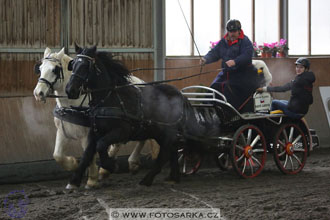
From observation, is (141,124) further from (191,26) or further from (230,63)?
(191,26)

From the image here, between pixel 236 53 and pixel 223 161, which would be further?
pixel 223 161

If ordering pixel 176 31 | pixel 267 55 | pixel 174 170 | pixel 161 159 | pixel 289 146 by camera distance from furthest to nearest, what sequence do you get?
pixel 267 55, pixel 176 31, pixel 289 146, pixel 174 170, pixel 161 159

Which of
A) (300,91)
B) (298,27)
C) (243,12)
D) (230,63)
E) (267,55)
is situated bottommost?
(300,91)

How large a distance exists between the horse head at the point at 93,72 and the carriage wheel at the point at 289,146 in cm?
252

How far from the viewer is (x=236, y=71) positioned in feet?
29.2

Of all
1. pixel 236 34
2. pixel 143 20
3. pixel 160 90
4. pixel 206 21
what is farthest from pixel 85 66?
pixel 206 21

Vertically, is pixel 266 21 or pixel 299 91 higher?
pixel 266 21

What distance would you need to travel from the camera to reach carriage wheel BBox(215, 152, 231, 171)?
9.34 meters

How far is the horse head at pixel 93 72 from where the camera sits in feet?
24.0

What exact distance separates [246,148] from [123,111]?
6.51 ft

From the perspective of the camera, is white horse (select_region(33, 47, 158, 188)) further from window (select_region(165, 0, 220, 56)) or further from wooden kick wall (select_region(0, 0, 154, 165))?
window (select_region(165, 0, 220, 56))

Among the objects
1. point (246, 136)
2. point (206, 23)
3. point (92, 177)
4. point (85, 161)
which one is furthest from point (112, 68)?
point (206, 23)

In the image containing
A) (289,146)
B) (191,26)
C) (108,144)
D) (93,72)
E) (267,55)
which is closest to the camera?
(108,144)

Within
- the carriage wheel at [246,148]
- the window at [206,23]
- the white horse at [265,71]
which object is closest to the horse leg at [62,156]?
the carriage wheel at [246,148]
